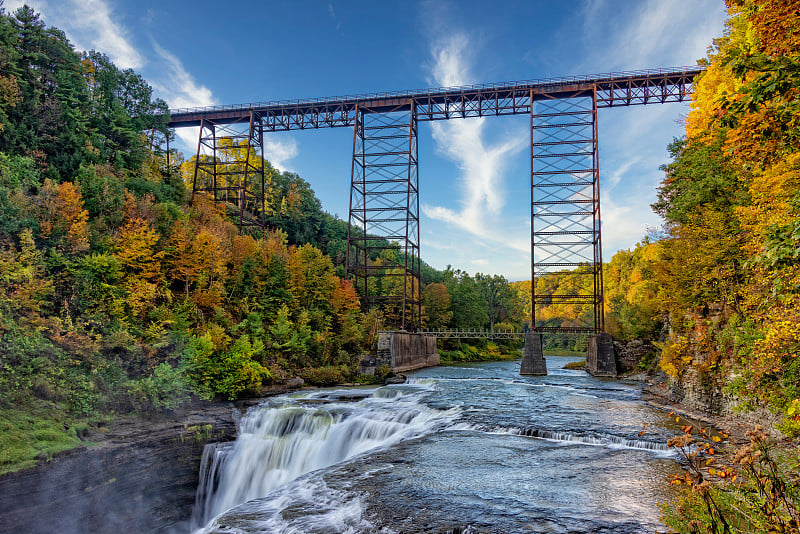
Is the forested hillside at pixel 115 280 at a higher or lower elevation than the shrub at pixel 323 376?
higher

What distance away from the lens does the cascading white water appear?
1251 centimetres

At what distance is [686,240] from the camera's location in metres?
17.2

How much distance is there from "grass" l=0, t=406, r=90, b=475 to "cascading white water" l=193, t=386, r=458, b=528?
3.82 meters

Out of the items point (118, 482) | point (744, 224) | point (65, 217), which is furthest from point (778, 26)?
point (65, 217)

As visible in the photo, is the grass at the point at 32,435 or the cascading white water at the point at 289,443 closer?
the grass at the point at 32,435

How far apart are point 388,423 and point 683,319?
14.6 m


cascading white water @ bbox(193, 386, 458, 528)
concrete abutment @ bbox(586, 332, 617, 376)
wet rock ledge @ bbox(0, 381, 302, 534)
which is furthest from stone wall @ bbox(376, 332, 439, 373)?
wet rock ledge @ bbox(0, 381, 302, 534)

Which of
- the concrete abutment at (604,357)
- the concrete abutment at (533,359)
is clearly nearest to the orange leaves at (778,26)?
the concrete abutment at (533,359)

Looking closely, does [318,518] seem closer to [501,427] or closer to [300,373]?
[501,427]

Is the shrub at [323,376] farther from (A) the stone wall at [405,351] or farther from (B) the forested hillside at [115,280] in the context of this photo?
(A) the stone wall at [405,351]

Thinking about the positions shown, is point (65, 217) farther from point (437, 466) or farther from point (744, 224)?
point (744, 224)

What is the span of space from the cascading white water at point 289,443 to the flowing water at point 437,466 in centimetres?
4

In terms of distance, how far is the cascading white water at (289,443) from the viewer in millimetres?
12508

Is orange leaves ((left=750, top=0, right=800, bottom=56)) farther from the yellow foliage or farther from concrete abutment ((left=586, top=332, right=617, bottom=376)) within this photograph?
concrete abutment ((left=586, top=332, right=617, bottom=376))
